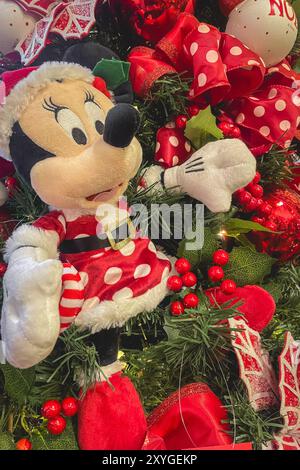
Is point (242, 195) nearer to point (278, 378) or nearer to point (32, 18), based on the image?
point (278, 378)

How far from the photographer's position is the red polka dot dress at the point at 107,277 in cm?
61

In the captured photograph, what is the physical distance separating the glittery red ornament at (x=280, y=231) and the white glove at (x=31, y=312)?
0.38m

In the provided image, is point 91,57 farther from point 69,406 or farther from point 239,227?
point 69,406

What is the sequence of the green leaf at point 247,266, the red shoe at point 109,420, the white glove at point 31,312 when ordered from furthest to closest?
1. the green leaf at point 247,266
2. the red shoe at point 109,420
3. the white glove at point 31,312

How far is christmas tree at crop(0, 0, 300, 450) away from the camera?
0.61 metres

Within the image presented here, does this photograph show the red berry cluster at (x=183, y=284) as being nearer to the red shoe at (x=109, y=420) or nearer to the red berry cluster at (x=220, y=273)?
the red berry cluster at (x=220, y=273)

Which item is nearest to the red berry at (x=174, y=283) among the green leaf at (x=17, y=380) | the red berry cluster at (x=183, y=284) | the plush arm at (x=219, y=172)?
the red berry cluster at (x=183, y=284)

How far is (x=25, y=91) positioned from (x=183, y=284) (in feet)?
1.11

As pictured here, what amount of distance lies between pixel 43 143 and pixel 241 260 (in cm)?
34

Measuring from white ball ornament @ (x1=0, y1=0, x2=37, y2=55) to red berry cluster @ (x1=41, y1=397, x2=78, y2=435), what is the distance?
1.78 feet

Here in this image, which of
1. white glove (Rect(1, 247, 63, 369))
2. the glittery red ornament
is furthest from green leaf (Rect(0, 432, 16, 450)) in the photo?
the glittery red ornament

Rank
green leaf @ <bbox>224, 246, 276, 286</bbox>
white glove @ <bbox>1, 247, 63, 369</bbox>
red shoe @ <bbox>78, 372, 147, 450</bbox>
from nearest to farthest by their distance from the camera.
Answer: white glove @ <bbox>1, 247, 63, 369</bbox>
red shoe @ <bbox>78, 372, 147, 450</bbox>
green leaf @ <bbox>224, 246, 276, 286</bbox>

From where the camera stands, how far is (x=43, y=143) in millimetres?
576

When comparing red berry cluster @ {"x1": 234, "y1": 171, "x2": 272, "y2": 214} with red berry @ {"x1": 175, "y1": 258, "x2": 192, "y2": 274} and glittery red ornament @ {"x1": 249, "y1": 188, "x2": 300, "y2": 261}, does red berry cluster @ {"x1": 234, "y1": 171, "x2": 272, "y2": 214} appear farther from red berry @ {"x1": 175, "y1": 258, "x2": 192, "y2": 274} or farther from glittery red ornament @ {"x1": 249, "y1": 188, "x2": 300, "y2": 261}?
red berry @ {"x1": 175, "y1": 258, "x2": 192, "y2": 274}
